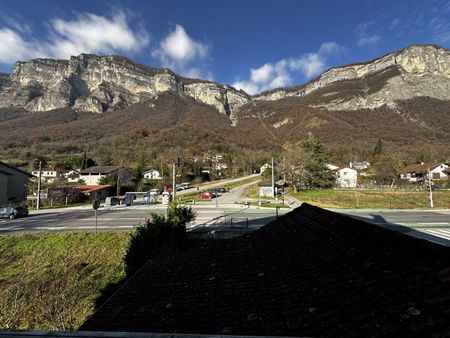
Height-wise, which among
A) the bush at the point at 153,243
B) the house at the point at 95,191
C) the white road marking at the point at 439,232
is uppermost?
the house at the point at 95,191

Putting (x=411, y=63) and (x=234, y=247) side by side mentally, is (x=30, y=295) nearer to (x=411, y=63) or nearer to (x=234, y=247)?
(x=234, y=247)

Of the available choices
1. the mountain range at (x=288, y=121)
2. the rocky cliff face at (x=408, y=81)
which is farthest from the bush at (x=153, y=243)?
the rocky cliff face at (x=408, y=81)

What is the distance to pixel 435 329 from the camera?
2.02m

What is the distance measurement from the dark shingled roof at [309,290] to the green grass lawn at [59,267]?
Result: 8738 mm

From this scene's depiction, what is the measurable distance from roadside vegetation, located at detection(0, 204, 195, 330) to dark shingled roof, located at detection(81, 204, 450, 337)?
4883 mm

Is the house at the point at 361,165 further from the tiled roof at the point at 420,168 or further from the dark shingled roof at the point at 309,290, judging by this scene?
the dark shingled roof at the point at 309,290

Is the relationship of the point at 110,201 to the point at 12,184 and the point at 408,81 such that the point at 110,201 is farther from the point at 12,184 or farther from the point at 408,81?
the point at 408,81

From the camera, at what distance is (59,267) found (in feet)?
51.6

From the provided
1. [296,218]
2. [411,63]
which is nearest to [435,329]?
[296,218]

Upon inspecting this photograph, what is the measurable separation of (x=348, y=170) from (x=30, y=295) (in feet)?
217

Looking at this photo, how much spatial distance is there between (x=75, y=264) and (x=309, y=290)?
17111 mm

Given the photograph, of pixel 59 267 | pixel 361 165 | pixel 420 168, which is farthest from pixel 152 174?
pixel 420 168

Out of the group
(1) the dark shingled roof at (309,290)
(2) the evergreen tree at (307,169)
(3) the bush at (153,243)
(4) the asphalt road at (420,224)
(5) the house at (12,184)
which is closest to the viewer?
(1) the dark shingled roof at (309,290)

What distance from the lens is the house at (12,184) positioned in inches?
1552
